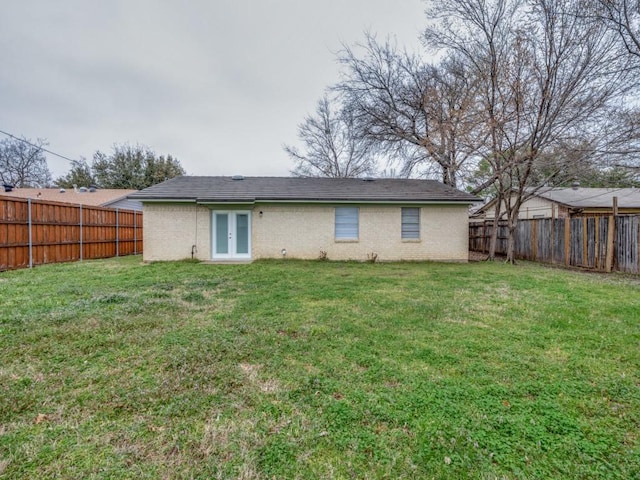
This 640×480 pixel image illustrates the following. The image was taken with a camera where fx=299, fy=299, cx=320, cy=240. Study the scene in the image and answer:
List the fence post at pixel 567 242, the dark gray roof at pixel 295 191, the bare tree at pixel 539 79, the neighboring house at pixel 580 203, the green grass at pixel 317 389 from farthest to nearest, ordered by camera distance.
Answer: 1. the neighboring house at pixel 580 203
2. the dark gray roof at pixel 295 191
3. the fence post at pixel 567 242
4. the bare tree at pixel 539 79
5. the green grass at pixel 317 389

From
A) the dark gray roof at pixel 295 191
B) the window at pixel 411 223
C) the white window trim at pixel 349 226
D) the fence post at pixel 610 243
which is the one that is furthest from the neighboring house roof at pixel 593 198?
the white window trim at pixel 349 226

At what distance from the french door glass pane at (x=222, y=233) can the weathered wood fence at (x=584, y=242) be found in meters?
12.7

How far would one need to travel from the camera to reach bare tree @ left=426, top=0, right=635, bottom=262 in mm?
10070

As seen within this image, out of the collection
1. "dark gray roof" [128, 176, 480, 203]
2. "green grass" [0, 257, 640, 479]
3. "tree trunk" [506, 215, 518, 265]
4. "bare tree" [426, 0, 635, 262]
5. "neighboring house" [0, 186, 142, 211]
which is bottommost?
"green grass" [0, 257, 640, 479]

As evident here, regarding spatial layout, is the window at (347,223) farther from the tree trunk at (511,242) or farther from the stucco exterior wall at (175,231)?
the tree trunk at (511,242)

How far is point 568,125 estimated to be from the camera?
437 inches

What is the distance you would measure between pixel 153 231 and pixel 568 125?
53.0 feet

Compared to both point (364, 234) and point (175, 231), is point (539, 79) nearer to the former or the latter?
point (364, 234)

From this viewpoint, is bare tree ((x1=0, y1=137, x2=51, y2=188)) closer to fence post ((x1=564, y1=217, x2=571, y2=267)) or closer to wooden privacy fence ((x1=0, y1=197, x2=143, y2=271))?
wooden privacy fence ((x1=0, y1=197, x2=143, y2=271))

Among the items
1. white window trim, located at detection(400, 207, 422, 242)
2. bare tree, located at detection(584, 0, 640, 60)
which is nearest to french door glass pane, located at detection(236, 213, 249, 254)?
white window trim, located at detection(400, 207, 422, 242)

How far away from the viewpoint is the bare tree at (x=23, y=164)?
28.2 meters

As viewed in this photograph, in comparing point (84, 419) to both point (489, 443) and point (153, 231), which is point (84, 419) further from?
point (153, 231)

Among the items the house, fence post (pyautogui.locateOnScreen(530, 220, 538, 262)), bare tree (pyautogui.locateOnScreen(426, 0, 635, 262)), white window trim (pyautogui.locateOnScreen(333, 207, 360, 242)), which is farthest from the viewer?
fence post (pyautogui.locateOnScreen(530, 220, 538, 262))

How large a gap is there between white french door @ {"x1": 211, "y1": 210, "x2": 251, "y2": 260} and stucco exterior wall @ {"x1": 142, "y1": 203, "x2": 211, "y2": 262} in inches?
10.3
